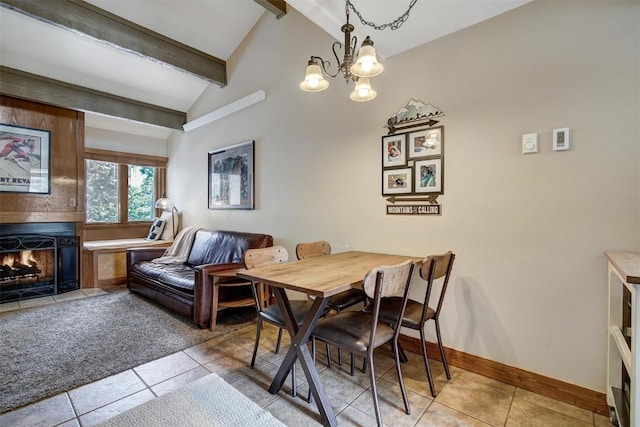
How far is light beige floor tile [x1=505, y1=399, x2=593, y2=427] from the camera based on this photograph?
5.12ft

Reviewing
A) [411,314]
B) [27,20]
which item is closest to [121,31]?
[27,20]

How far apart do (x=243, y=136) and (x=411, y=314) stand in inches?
121

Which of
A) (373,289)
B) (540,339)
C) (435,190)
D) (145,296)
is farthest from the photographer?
(145,296)

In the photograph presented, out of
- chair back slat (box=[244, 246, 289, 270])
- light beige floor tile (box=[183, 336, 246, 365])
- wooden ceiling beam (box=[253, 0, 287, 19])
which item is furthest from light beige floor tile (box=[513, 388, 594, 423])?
wooden ceiling beam (box=[253, 0, 287, 19])

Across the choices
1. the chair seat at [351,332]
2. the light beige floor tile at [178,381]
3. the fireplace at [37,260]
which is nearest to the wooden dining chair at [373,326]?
the chair seat at [351,332]

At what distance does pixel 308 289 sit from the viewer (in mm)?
1390

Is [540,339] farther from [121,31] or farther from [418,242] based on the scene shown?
[121,31]

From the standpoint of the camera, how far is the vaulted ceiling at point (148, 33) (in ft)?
6.53

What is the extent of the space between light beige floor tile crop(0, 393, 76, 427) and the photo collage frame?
98.1 inches

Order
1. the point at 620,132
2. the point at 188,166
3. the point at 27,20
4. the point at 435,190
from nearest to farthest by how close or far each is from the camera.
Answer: the point at 620,132 → the point at 435,190 → the point at 27,20 → the point at 188,166

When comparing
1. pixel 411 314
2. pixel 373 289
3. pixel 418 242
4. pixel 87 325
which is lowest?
pixel 87 325

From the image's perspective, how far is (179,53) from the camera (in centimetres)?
372

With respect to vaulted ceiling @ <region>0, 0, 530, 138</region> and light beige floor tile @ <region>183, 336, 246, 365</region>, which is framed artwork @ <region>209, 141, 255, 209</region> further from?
light beige floor tile @ <region>183, 336, 246, 365</region>

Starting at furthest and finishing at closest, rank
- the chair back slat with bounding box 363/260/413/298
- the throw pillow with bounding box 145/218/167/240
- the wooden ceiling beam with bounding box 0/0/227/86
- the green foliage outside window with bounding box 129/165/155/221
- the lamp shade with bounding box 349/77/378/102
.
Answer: the green foliage outside window with bounding box 129/165/155/221, the throw pillow with bounding box 145/218/167/240, the wooden ceiling beam with bounding box 0/0/227/86, the lamp shade with bounding box 349/77/378/102, the chair back slat with bounding box 363/260/413/298
